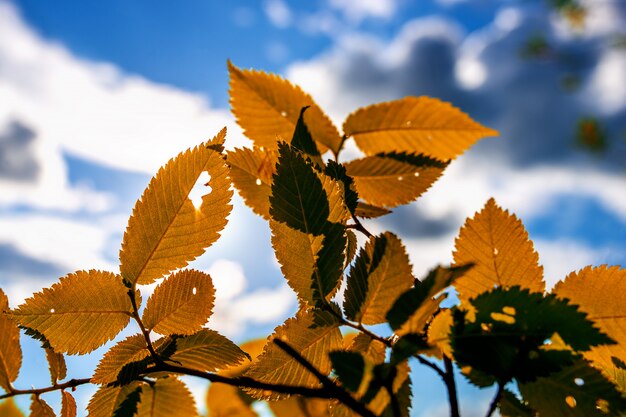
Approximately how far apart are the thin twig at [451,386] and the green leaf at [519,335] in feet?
0.12

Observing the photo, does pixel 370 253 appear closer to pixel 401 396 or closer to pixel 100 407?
pixel 401 396

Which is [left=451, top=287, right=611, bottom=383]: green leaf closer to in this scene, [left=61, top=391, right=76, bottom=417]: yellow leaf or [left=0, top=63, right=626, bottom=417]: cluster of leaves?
[left=0, top=63, right=626, bottom=417]: cluster of leaves

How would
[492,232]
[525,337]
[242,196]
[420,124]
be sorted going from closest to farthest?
[525,337], [492,232], [242,196], [420,124]

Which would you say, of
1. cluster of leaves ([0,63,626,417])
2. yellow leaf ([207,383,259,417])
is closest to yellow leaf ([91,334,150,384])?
cluster of leaves ([0,63,626,417])

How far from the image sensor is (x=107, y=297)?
661 mm

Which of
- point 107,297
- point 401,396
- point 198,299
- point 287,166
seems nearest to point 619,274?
point 401,396

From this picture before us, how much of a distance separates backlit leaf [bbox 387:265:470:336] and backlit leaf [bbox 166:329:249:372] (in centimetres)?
24

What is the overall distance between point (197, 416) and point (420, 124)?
0.59m

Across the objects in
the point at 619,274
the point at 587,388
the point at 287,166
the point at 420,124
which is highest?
the point at 420,124

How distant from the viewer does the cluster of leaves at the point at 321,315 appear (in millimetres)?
499

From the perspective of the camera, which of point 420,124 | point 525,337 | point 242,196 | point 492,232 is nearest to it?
point 525,337

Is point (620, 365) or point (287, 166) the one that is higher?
point (287, 166)

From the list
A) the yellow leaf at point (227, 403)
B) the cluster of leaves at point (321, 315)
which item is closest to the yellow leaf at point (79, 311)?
the cluster of leaves at point (321, 315)

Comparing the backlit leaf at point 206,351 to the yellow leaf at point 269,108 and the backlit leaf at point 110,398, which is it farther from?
the yellow leaf at point 269,108
